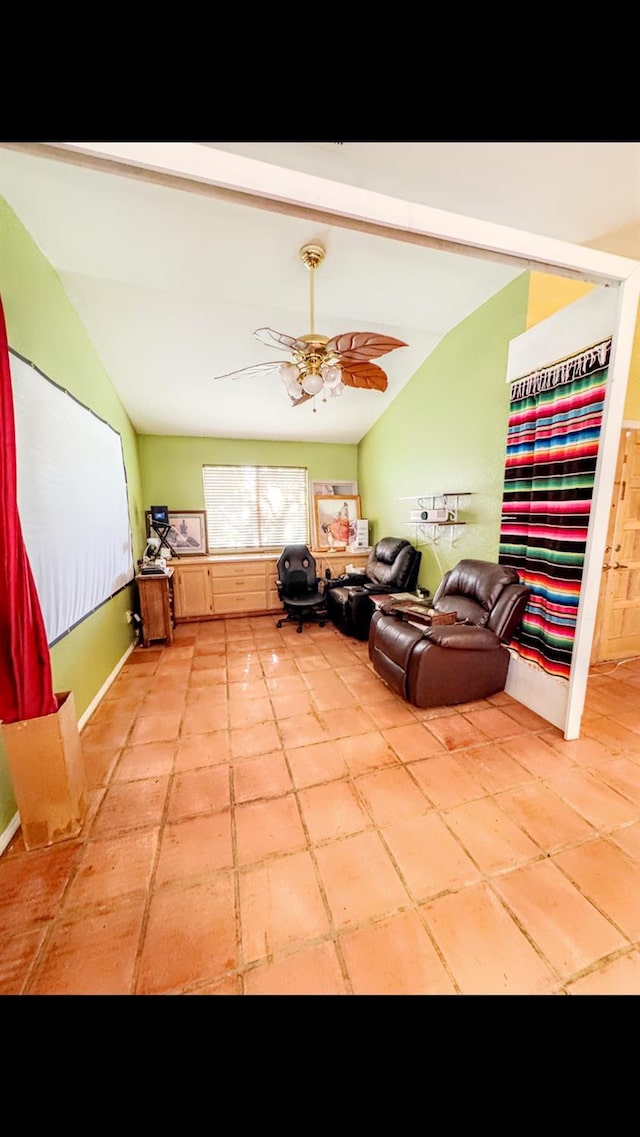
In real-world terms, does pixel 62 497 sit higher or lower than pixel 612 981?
higher

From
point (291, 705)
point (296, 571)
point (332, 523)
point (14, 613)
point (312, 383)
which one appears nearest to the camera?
point (14, 613)

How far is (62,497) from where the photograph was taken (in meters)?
2.01

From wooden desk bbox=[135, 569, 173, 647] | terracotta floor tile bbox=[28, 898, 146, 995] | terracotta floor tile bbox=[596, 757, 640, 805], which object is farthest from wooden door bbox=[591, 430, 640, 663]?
wooden desk bbox=[135, 569, 173, 647]

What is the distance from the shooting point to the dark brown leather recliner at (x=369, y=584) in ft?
A: 12.3

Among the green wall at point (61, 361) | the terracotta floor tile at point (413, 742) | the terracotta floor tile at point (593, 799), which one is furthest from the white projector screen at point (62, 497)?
the terracotta floor tile at point (593, 799)

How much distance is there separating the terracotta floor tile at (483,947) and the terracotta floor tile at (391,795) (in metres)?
0.36

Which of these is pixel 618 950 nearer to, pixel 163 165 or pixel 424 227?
pixel 424 227

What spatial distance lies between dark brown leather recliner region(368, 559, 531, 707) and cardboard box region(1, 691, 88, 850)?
1871 millimetres

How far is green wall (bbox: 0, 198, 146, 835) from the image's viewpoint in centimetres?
164

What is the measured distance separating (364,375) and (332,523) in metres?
2.88

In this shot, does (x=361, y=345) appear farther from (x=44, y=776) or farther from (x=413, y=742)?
(x=44, y=776)

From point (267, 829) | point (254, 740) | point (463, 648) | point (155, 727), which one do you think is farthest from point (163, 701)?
point (463, 648)

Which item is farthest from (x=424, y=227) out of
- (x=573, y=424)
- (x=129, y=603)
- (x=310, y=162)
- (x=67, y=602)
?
(x=129, y=603)
